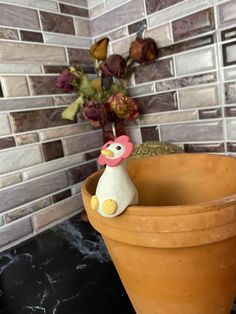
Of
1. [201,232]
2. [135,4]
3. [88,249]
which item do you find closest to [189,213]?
[201,232]

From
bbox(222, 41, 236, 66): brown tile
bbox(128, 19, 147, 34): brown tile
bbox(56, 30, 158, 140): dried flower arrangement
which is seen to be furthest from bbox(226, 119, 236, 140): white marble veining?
bbox(128, 19, 147, 34): brown tile

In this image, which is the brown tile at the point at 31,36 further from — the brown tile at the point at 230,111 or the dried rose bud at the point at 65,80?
the brown tile at the point at 230,111

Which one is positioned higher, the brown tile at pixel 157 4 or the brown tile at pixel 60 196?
the brown tile at pixel 157 4

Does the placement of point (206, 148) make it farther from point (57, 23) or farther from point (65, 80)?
point (57, 23)

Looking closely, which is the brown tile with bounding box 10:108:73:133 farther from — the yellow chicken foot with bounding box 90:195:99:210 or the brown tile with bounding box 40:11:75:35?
the yellow chicken foot with bounding box 90:195:99:210

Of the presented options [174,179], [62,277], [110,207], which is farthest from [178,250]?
[62,277]

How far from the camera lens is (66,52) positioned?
0.72 meters

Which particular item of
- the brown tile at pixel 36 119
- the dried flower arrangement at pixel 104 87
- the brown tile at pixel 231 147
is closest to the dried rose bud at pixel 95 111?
the dried flower arrangement at pixel 104 87

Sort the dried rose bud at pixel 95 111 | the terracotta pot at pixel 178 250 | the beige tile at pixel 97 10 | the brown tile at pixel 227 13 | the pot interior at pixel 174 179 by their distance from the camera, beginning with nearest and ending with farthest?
the terracotta pot at pixel 178 250
the pot interior at pixel 174 179
the brown tile at pixel 227 13
the dried rose bud at pixel 95 111
the beige tile at pixel 97 10

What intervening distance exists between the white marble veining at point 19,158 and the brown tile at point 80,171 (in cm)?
11

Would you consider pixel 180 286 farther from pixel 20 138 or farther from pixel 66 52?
pixel 66 52

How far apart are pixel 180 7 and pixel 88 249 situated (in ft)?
1.97

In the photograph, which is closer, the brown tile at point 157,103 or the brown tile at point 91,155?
the brown tile at point 157,103

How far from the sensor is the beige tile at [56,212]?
678mm
